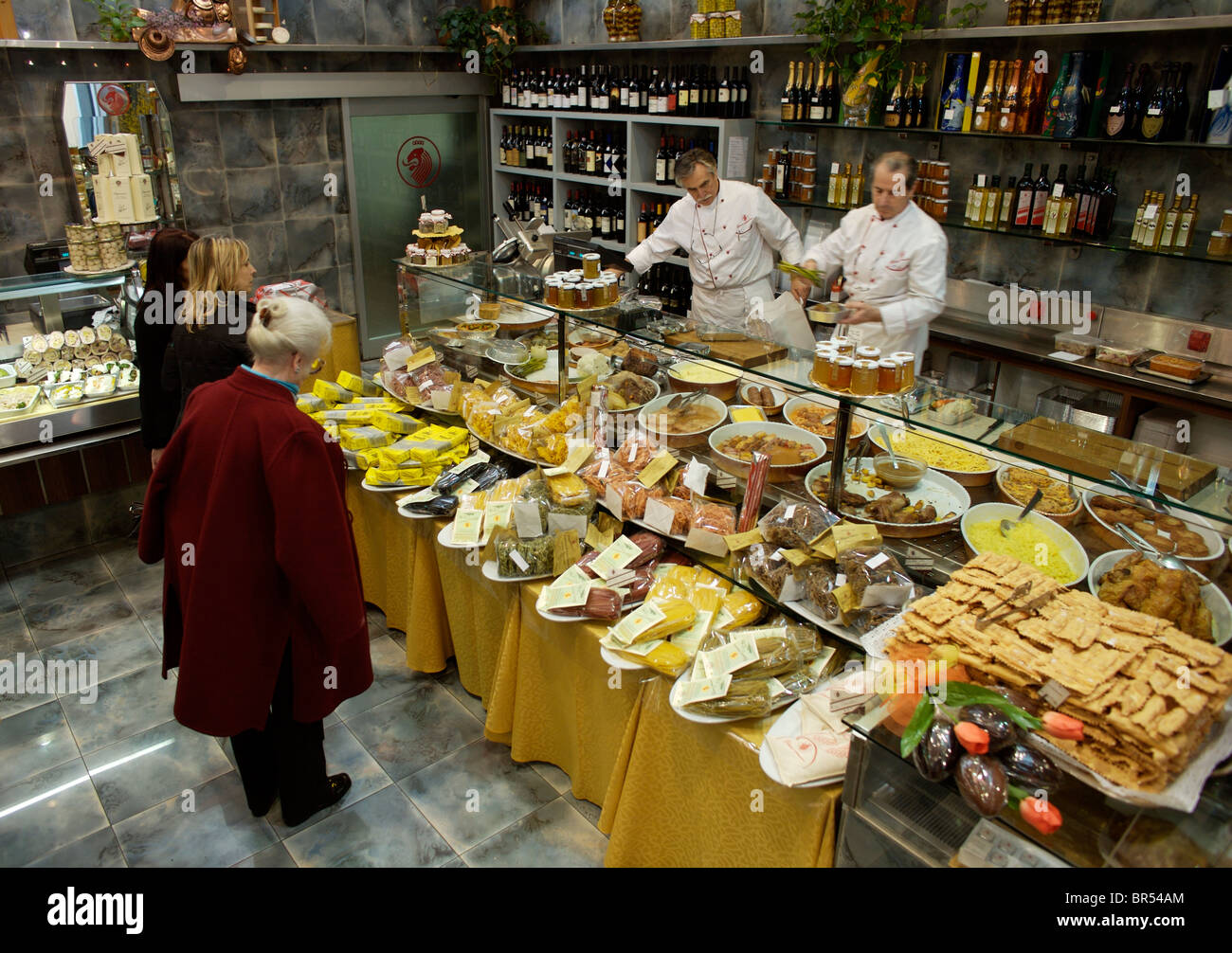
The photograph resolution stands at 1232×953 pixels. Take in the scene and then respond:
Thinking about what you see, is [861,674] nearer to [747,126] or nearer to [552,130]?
[747,126]

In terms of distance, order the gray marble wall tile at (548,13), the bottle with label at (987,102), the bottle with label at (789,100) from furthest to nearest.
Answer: the gray marble wall tile at (548,13)
the bottle with label at (789,100)
the bottle with label at (987,102)

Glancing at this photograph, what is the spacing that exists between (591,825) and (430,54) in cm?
685

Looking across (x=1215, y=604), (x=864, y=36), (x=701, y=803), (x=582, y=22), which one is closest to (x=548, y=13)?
(x=582, y=22)

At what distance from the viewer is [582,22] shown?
282 inches

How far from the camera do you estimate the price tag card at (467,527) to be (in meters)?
3.09

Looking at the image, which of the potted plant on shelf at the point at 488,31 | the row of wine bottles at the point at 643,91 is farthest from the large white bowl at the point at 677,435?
the potted plant on shelf at the point at 488,31

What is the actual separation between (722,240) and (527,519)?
2774 millimetres

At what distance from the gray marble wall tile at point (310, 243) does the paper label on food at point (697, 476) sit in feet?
18.2

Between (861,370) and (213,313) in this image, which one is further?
(213,313)

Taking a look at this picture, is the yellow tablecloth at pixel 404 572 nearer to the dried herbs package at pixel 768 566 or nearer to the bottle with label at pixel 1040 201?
the dried herbs package at pixel 768 566

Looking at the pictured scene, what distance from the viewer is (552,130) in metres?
7.11

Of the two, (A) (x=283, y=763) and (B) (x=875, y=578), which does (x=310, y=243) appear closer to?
(A) (x=283, y=763)

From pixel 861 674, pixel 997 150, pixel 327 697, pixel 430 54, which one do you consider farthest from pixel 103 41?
pixel 861 674

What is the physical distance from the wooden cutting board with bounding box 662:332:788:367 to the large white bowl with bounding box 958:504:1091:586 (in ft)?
2.58
